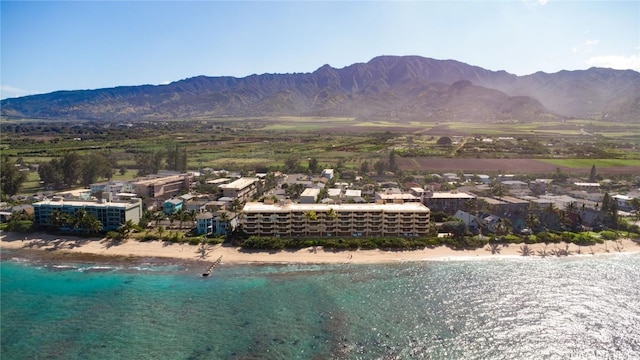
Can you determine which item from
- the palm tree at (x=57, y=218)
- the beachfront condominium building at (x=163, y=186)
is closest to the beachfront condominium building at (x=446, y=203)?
the beachfront condominium building at (x=163, y=186)

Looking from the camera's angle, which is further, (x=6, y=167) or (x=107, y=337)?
(x=6, y=167)

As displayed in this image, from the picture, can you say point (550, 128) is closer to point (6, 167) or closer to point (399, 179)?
point (399, 179)

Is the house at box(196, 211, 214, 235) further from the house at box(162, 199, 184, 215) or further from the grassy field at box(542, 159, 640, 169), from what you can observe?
the grassy field at box(542, 159, 640, 169)

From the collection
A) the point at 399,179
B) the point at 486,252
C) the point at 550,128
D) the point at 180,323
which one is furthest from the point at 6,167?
the point at 550,128

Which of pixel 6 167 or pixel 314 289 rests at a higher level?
pixel 6 167

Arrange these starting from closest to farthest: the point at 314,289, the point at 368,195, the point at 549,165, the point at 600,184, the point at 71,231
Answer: the point at 314,289 → the point at 71,231 → the point at 368,195 → the point at 600,184 → the point at 549,165

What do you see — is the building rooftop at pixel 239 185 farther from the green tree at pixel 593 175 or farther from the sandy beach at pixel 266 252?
the green tree at pixel 593 175

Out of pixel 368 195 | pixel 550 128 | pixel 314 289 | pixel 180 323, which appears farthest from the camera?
pixel 550 128
